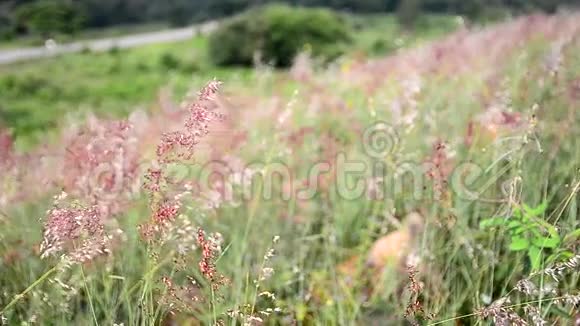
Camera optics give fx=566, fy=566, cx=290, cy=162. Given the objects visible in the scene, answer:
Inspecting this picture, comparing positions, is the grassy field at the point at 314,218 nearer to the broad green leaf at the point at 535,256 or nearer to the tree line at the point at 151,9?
the broad green leaf at the point at 535,256

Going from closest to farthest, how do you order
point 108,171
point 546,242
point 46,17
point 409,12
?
point 546,242 < point 108,171 < point 46,17 < point 409,12

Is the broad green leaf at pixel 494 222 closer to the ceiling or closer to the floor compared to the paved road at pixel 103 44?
closer to the floor

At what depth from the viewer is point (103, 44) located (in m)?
21.6

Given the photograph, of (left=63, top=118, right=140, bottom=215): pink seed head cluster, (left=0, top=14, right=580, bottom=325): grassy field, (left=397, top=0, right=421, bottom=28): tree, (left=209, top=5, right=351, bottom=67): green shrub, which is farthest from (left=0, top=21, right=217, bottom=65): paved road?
(left=63, top=118, right=140, bottom=215): pink seed head cluster

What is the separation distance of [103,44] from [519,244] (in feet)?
71.8

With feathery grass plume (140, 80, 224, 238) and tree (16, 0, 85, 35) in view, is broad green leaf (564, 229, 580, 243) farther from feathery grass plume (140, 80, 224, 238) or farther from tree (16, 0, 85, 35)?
tree (16, 0, 85, 35)

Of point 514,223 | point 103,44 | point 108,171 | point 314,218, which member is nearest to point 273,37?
point 103,44

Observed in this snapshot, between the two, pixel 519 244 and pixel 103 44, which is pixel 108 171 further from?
pixel 103 44

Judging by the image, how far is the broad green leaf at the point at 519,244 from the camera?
1.72 metres

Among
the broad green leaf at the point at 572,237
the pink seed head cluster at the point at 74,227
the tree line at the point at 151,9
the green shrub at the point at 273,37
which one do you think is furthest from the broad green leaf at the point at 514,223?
the green shrub at the point at 273,37

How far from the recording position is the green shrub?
1808cm

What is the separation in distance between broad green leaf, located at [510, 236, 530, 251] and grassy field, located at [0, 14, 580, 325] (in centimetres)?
1

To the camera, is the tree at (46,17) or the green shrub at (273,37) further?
the tree at (46,17)

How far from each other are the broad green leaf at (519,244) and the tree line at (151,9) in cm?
1310
